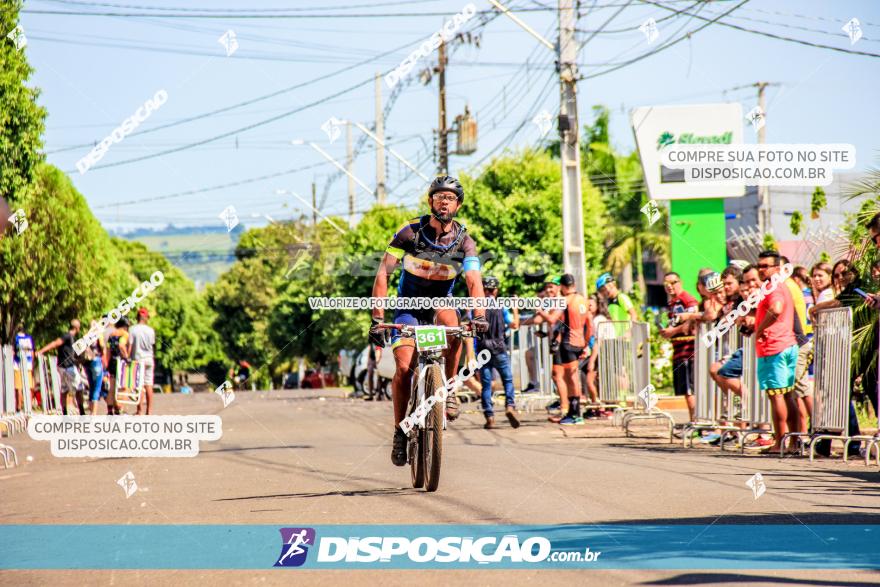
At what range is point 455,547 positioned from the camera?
631 cm

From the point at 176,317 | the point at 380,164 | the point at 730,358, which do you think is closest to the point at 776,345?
the point at 730,358

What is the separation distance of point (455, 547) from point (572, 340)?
10.3m

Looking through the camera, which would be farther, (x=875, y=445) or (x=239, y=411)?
(x=239, y=411)

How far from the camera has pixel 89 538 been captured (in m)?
7.09

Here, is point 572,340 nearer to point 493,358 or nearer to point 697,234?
point 493,358

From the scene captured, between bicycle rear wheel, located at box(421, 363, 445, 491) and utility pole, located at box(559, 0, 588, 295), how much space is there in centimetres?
1387

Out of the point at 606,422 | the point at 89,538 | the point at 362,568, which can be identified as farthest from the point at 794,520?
the point at 606,422

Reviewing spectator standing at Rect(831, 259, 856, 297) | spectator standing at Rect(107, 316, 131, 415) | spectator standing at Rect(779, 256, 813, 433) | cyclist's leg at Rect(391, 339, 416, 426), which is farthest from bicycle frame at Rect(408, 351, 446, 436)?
spectator standing at Rect(107, 316, 131, 415)

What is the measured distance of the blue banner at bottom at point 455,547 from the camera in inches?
228

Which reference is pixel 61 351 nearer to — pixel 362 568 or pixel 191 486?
pixel 191 486

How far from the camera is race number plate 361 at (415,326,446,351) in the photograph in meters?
8.81

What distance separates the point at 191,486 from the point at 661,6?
13.7 metres

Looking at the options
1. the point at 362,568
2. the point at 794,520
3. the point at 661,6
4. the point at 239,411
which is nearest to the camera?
the point at 362,568

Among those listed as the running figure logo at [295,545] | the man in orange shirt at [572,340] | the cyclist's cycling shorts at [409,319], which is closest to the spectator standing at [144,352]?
the man in orange shirt at [572,340]
